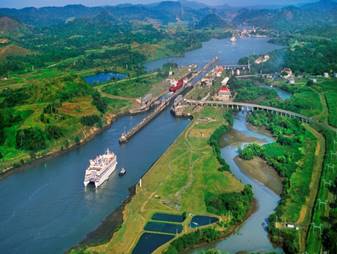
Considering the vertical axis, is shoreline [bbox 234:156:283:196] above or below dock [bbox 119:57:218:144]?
above

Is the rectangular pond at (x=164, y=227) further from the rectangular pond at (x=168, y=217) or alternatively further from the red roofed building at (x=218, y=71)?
the red roofed building at (x=218, y=71)

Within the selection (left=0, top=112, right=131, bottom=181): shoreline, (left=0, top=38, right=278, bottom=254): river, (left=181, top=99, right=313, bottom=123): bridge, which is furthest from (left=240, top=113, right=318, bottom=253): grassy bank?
(left=0, top=112, right=131, bottom=181): shoreline

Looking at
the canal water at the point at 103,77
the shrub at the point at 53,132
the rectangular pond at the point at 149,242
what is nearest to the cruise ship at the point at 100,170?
the rectangular pond at the point at 149,242

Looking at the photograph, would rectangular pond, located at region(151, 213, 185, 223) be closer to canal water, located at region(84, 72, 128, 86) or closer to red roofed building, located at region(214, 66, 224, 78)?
canal water, located at region(84, 72, 128, 86)

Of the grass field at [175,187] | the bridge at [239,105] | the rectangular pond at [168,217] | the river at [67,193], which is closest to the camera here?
the grass field at [175,187]

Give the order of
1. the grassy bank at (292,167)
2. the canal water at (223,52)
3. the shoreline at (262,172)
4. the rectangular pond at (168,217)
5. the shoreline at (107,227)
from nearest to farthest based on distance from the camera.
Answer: the shoreline at (107,227) → the grassy bank at (292,167) → the rectangular pond at (168,217) → the shoreline at (262,172) → the canal water at (223,52)

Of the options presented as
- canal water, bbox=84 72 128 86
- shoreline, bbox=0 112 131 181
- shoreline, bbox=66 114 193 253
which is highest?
shoreline, bbox=66 114 193 253

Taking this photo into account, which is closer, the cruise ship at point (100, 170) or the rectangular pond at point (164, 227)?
the rectangular pond at point (164, 227)
